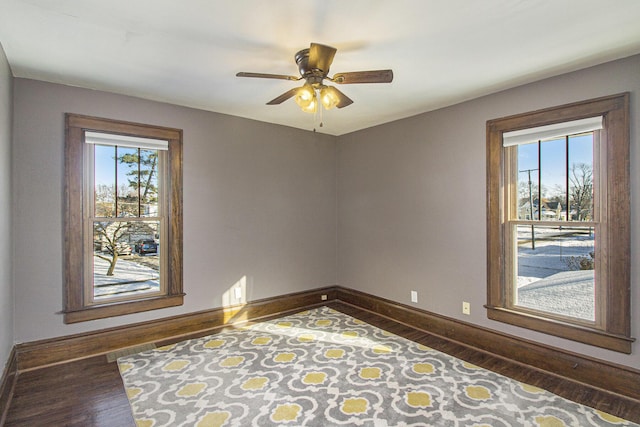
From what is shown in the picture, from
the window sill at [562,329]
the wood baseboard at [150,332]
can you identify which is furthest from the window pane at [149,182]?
the window sill at [562,329]

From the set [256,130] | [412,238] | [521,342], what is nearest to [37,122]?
[256,130]

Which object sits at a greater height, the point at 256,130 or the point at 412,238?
the point at 256,130

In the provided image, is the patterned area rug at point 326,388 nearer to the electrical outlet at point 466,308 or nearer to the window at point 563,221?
the electrical outlet at point 466,308

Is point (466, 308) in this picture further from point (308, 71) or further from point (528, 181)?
point (308, 71)

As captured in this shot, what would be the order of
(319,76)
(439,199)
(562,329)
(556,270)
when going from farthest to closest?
1. (439,199)
2. (556,270)
3. (562,329)
4. (319,76)

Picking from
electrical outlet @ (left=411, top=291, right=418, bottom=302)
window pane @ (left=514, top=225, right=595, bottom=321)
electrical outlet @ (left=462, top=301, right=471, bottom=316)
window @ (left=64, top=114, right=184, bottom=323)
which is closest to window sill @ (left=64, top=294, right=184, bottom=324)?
window @ (left=64, top=114, right=184, bottom=323)

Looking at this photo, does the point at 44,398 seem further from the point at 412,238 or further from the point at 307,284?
the point at 412,238

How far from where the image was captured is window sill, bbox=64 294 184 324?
120 inches

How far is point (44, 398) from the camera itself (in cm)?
244

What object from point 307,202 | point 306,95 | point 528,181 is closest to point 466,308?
point 528,181

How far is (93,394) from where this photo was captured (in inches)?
98.0

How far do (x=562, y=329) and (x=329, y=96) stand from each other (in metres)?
2.73

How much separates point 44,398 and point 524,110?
180 inches

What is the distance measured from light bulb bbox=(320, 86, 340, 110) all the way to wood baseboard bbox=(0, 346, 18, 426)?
2984mm
